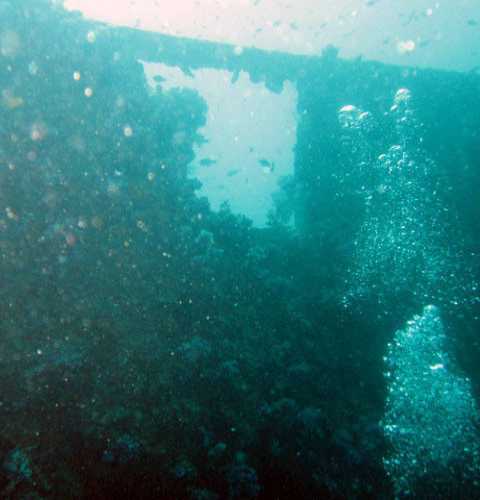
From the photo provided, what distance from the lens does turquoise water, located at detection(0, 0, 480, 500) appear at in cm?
504

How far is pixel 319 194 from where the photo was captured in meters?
13.0

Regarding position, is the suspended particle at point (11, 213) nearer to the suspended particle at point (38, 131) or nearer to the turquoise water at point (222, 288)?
the turquoise water at point (222, 288)

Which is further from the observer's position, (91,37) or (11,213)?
(91,37)

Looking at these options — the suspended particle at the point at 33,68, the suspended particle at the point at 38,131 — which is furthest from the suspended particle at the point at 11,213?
the suspended particle at the point at 33,68

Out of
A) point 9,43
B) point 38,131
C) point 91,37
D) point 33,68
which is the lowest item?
point 38,131

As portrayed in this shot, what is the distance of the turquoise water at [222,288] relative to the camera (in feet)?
16.5

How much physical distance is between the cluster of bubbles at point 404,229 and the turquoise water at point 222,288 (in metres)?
0.06

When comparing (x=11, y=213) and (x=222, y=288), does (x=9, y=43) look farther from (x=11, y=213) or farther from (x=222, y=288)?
(x=222, y=288)

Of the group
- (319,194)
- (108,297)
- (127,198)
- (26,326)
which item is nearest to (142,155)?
(127,198)

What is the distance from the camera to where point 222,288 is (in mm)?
7996

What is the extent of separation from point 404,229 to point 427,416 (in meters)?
5.27

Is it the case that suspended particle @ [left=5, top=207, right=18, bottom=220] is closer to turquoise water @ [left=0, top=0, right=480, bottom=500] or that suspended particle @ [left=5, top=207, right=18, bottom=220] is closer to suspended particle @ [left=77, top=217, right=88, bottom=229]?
turquoise water @ [left=0, top=0, right=480, bottom=500]

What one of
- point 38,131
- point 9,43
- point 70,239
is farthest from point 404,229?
point 9,43

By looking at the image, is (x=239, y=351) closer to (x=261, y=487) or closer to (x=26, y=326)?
(x=261, y=487)
